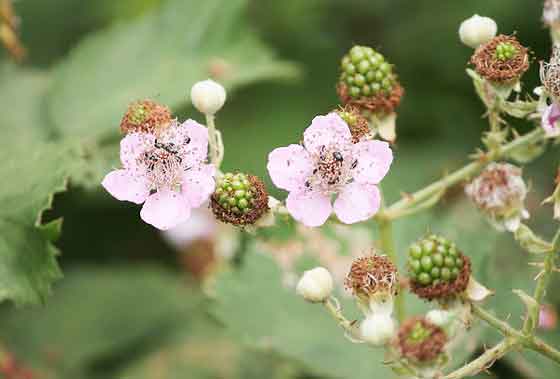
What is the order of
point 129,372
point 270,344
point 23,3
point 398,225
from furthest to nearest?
point 23,3
point 129,372
point 398,225
point 270,344

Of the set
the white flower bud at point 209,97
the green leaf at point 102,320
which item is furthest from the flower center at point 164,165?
the green leaf at point 102,320

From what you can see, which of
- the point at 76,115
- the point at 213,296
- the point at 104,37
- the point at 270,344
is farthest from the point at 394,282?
the point at 104,37

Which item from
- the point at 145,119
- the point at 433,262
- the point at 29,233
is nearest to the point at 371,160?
the point at 433,262

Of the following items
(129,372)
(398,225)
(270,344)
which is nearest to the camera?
(270,344)

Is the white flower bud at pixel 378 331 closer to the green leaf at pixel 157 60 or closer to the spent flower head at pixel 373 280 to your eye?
the spent flower head at pixel 373 280

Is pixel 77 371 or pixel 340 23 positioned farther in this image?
pixel 340 23

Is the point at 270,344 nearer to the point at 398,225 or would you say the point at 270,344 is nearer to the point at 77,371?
the point at 398,225
